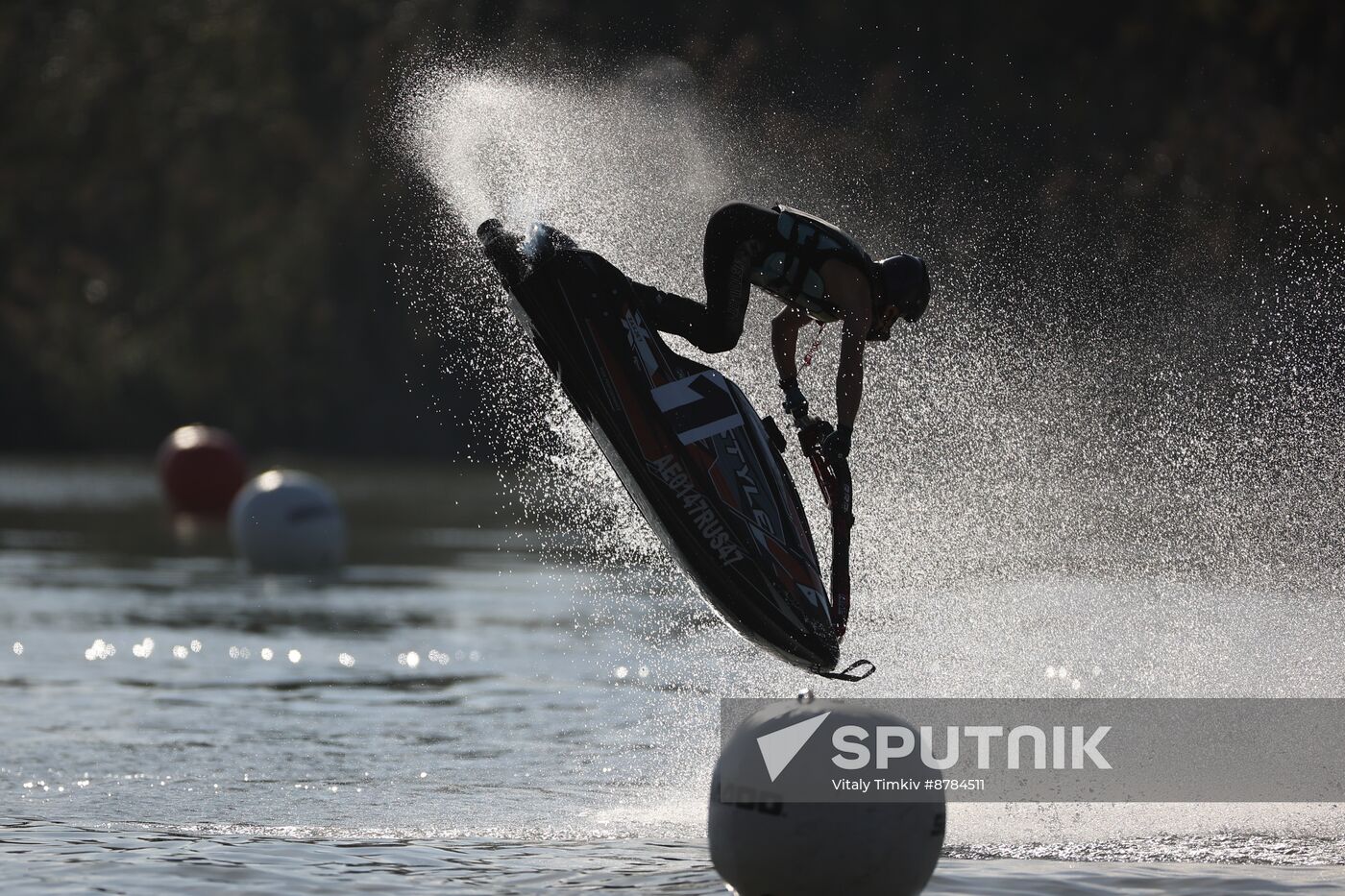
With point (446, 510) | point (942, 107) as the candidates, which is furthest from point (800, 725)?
point (942, 107)

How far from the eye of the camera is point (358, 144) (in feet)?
188

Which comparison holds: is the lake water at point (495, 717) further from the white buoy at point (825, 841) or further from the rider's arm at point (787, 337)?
the rider's arm at point (787, 337)

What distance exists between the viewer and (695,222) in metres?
13.3

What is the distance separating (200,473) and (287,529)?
9.48 meters

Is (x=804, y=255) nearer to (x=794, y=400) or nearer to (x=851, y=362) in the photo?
(x=851, y=362)

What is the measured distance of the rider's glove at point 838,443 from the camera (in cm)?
984

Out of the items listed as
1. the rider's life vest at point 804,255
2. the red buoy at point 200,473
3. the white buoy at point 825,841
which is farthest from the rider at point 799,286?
the red buoy at point 200,473

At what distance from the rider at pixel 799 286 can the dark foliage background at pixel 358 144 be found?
102 ft

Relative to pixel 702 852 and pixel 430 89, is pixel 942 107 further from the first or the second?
pixel 702 852

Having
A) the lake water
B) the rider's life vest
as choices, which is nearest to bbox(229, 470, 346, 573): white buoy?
the lake water

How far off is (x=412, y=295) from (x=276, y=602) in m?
41.8

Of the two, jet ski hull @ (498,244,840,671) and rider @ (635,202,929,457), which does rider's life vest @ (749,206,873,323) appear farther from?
jet ski hull @ (498,244,840,671)

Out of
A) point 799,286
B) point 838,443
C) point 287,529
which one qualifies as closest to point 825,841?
point 838,443

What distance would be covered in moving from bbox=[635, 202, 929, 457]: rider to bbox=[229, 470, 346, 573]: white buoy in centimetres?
1256
